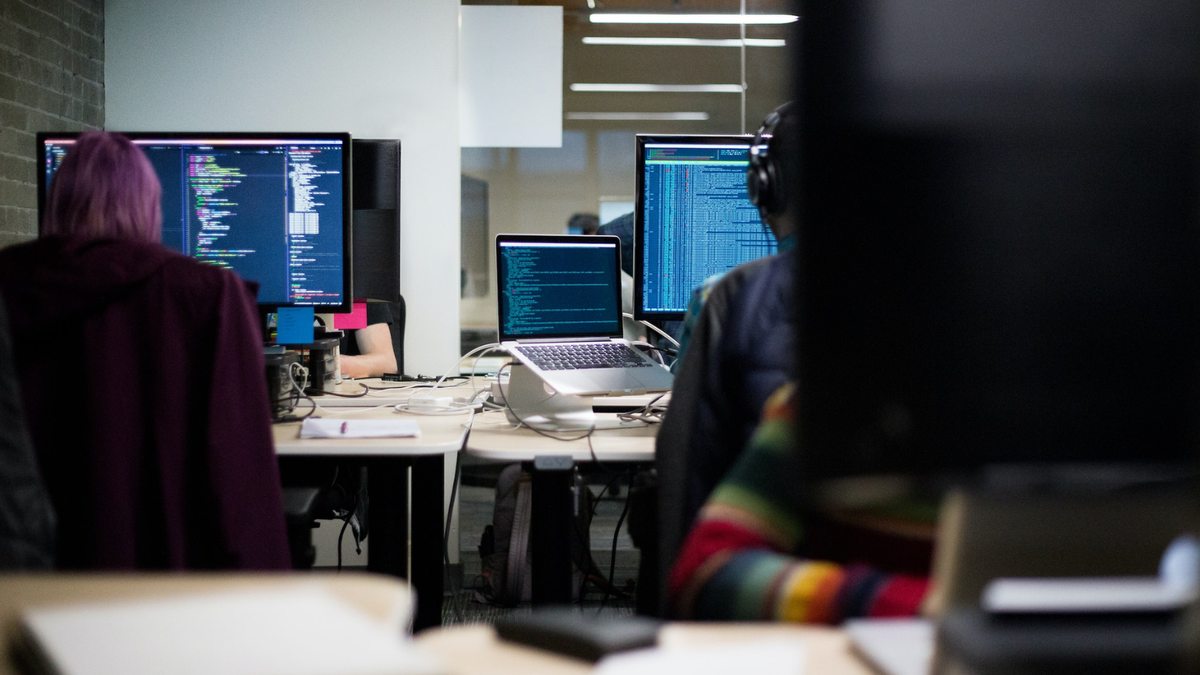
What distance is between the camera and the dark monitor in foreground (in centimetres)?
47

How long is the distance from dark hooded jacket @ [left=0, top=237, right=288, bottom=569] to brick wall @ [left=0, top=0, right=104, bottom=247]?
2.33 meters

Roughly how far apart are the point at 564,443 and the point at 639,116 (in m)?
2.91

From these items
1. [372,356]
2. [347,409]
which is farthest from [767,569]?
[372,356]

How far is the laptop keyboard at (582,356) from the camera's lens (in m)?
1.75

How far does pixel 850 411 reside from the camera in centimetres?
47

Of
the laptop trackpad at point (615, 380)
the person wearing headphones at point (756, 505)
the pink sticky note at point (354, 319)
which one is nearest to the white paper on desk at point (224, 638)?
the person wearing headphones at point (756, 505)

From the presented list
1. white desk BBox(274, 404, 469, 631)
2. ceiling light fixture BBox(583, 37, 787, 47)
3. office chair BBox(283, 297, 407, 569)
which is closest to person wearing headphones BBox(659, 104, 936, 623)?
white desk BBox(274, 404, 469, 631)

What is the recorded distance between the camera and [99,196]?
56.5 inches

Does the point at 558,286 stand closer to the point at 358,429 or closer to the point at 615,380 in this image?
the point at 615,380

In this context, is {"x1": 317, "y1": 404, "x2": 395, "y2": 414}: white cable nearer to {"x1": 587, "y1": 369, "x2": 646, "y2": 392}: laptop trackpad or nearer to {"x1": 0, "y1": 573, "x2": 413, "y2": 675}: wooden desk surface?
{"x1": 587, "y1": 369, "x2": 646, "y2": 392}: laptop trackpad

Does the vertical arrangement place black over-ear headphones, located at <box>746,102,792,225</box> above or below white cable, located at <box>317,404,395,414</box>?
above

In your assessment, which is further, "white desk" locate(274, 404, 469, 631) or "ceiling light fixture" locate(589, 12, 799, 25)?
"ceiling light fixture" locate(589, 12, 799, 25)

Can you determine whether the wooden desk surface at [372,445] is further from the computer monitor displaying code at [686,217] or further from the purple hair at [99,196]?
the computer monitor displaying code at [686,217]

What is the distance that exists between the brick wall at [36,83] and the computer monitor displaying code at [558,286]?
7.55 feet
